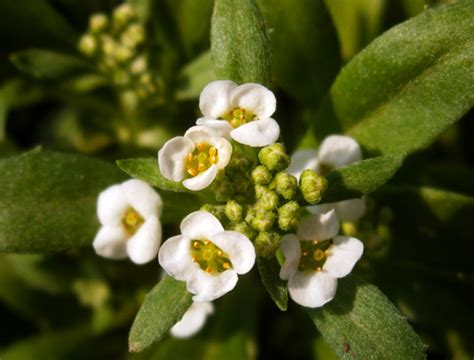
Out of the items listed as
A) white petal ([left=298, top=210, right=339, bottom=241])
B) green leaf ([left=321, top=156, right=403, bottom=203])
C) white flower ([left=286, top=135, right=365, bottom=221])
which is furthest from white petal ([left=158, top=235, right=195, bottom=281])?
white flower ([left=286, top=135, right=365, bottom=221])

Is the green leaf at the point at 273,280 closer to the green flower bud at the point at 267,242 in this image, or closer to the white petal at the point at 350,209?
the green flower bud at the point at 267,242

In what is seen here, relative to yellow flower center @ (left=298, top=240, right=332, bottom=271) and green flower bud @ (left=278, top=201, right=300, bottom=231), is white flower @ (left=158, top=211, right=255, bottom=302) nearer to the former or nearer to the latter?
green flower bud @ (left=278, top=201, right=300, bottom=231)

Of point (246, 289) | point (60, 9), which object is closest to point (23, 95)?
point (60, 9)

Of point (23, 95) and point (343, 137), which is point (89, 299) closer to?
point (23, 95)

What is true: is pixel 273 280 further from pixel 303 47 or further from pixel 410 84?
pixel 303 47

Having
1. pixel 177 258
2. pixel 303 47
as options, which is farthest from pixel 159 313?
pixel 303 47
